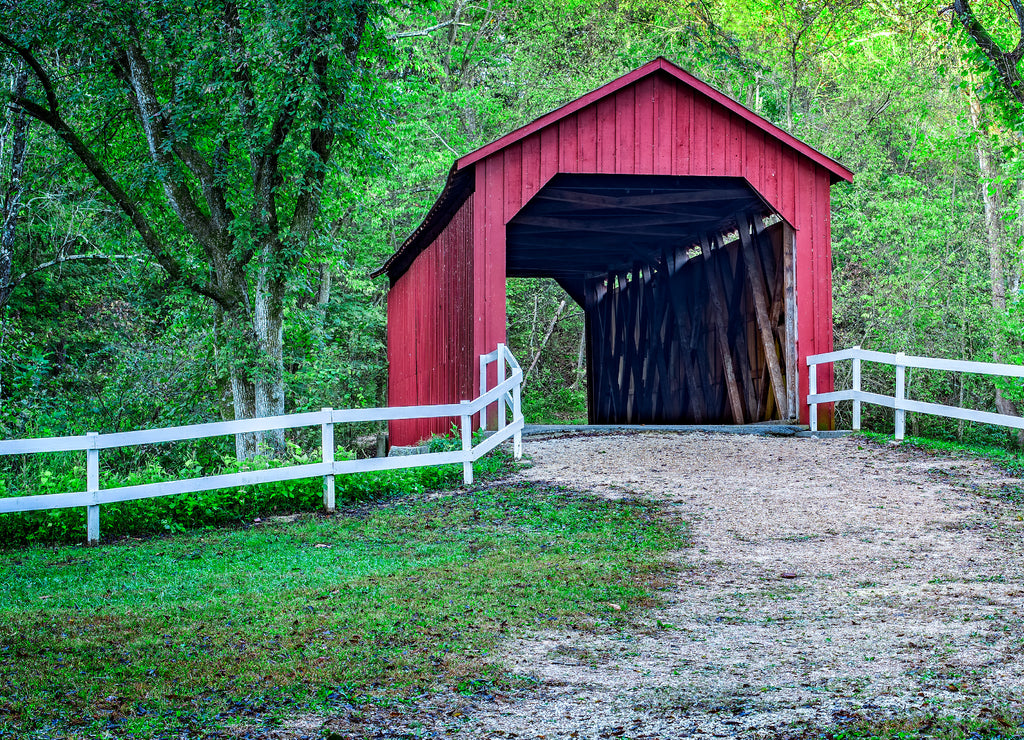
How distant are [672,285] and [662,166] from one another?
4.95 meters

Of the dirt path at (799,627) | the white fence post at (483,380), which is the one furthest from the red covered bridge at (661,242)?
the dirt path at (799,627)

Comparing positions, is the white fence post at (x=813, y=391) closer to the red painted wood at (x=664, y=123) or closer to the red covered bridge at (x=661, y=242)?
the red covered bridge at (x=661, y=242)

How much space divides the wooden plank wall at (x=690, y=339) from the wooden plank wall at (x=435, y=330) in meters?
4.24

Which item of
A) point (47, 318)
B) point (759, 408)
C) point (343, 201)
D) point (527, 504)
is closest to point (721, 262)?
point (759, 408)

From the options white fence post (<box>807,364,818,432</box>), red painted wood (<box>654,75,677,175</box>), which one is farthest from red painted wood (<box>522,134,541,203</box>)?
white fence post (<box>807,364,818,432</box>)

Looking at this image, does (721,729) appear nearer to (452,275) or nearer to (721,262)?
(452,275)

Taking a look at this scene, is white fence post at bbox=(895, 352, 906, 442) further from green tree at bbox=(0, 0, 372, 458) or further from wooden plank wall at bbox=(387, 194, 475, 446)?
green tree at bbox=(0, 0, 372, 458)

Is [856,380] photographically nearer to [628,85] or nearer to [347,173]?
[628,85]

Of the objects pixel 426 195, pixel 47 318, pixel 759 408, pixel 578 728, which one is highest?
pixel 426 195

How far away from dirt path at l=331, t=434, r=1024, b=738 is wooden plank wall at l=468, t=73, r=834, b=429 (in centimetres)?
386

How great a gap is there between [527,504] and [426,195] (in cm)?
1848

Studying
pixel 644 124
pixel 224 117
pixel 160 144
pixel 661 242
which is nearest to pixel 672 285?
pixel 661 242

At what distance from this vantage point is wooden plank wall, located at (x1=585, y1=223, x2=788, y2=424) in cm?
1452

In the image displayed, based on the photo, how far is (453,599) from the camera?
17.9 ft
